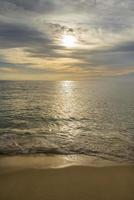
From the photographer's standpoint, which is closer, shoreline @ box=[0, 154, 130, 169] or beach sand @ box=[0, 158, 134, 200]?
→ beach sand @ box=[0, 158, 134, 200]

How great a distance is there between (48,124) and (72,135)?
16.8 ft

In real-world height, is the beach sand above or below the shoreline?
below

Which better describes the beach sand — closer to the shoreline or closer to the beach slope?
the beach slope

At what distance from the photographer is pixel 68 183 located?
323 inches

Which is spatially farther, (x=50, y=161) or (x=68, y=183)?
(x=50, y=161)

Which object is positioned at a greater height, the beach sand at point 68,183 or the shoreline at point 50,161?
the shoreline at point 50,161

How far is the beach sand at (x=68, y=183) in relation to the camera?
289 inches

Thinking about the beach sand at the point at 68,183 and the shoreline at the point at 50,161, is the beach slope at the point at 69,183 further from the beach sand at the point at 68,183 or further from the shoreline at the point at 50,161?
the shoreline at the point at 50,161

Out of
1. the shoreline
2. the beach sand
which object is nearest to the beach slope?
the beach sand

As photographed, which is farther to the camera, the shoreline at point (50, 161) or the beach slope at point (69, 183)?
the shoreline at point (50, 161)

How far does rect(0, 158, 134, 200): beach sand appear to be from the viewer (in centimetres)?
735

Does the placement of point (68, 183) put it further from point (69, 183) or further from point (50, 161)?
point (50, 161)

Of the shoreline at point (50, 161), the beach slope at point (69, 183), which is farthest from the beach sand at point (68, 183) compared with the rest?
the shoreline at point (50, 161)

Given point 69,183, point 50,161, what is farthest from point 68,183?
point 50,161
